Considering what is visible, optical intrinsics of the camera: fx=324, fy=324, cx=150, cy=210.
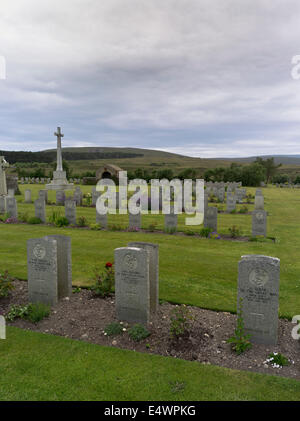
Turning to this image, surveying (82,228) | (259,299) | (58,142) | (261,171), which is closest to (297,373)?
(259,299)

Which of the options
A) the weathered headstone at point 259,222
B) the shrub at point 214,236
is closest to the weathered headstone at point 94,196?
the shrub at point 214,236

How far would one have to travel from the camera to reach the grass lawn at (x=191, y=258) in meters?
7.66

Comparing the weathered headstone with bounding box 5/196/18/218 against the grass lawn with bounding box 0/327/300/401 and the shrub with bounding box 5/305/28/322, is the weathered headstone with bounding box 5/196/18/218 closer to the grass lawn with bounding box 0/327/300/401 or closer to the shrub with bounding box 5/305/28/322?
the shrub with bounding box 5/305/28/322

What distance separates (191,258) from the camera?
10906 mm

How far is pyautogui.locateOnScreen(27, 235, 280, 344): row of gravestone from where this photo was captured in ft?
18.1

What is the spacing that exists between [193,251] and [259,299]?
6346mm

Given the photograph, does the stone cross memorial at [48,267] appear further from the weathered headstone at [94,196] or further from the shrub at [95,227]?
the weathered headstone at [94,196]

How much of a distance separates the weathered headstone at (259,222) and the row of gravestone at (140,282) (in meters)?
8.86

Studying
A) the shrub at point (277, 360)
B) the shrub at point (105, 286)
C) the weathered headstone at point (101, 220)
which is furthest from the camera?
the weathered headstone at point (101, 220)

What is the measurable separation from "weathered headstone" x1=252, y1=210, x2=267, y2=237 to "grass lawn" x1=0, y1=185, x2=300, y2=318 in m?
0.80

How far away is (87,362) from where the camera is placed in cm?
506

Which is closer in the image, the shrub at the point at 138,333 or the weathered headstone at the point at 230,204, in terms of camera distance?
the shrub at the point at 138,333

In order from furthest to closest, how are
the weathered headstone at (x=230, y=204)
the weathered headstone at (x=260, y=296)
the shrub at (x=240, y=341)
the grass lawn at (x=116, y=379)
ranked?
the weathered headstone at (x=230, y=204), the weathered headstone at (x=260, y=296), the shrub at (x=240, y=341), the grass lawn at (x=116, y=379)
